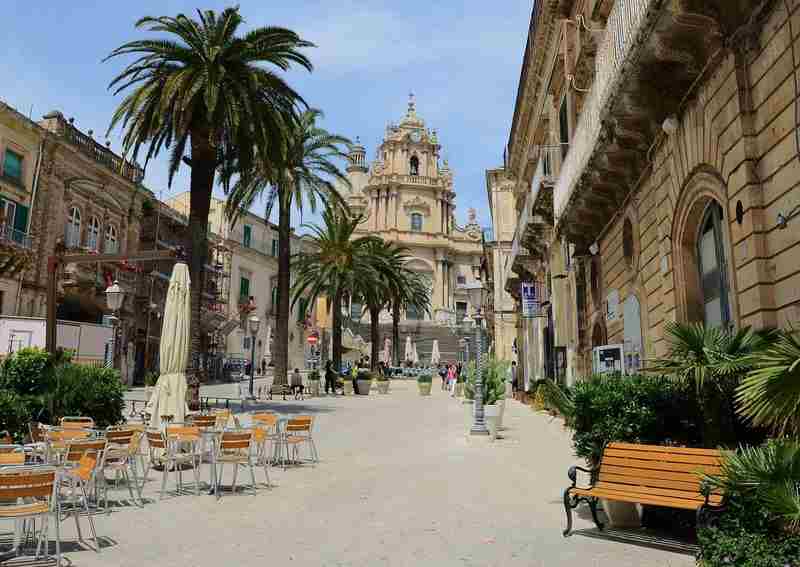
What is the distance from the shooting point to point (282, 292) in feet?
81.9

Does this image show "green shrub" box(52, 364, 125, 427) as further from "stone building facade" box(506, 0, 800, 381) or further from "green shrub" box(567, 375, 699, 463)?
"stone building facade" box(506, 0, 800, 381)

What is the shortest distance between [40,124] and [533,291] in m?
22.3

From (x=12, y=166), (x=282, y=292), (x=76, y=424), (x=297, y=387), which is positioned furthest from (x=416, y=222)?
(x=76, y=424)

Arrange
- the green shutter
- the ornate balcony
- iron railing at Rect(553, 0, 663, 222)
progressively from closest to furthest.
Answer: the ornate balcony, iron railing at Rect(553, 0, 663, 222), the green shutter

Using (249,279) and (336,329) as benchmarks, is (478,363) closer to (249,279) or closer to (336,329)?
(336,329)

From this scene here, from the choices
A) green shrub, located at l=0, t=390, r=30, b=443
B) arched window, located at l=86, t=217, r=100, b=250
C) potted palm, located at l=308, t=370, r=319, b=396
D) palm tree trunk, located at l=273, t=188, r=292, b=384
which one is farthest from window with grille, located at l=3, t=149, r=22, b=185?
green shrub, located at l=0, t=390, r=30, b=443

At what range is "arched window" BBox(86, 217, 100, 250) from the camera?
3036cm

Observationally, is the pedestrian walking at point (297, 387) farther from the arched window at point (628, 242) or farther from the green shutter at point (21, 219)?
the arched window at point (628, 242)

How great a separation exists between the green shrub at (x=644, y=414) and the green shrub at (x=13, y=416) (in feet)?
28.0

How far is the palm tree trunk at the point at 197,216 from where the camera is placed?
17.5 metres

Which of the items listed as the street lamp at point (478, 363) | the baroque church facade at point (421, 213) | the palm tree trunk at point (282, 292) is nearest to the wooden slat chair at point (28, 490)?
the street lamp at point (478, 363)

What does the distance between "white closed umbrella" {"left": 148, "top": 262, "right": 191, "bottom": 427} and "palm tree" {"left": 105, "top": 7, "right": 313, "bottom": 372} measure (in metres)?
6.21

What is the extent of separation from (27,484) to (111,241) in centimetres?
3060

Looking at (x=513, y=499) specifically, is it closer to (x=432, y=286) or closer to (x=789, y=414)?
(x=789, y=414)
